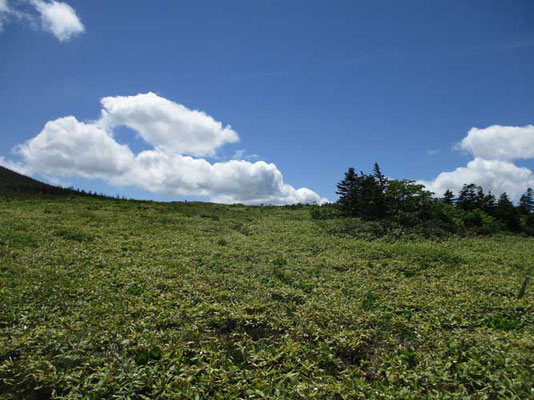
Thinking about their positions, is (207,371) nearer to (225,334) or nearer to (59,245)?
(225,334)

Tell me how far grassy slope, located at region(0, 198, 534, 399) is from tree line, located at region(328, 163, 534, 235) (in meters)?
12.9

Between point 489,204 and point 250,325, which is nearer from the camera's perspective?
point 250,325

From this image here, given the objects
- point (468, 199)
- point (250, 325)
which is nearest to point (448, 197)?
point (468, 199)

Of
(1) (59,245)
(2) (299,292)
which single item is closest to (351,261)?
(2) (299,292)

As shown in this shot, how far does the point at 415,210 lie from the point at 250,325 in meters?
26.2

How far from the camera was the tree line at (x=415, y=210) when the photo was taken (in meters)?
29.5

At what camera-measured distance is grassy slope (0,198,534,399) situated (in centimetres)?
611

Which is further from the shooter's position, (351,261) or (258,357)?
(351,261)

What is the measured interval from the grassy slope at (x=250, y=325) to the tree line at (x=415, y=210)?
12.9 meters

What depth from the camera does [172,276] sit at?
1254cm

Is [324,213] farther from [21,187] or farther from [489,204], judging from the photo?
[21,187]

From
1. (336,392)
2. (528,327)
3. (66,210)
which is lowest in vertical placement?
(336,392)

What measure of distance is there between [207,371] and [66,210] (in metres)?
27.8

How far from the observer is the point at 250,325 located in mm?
8766
